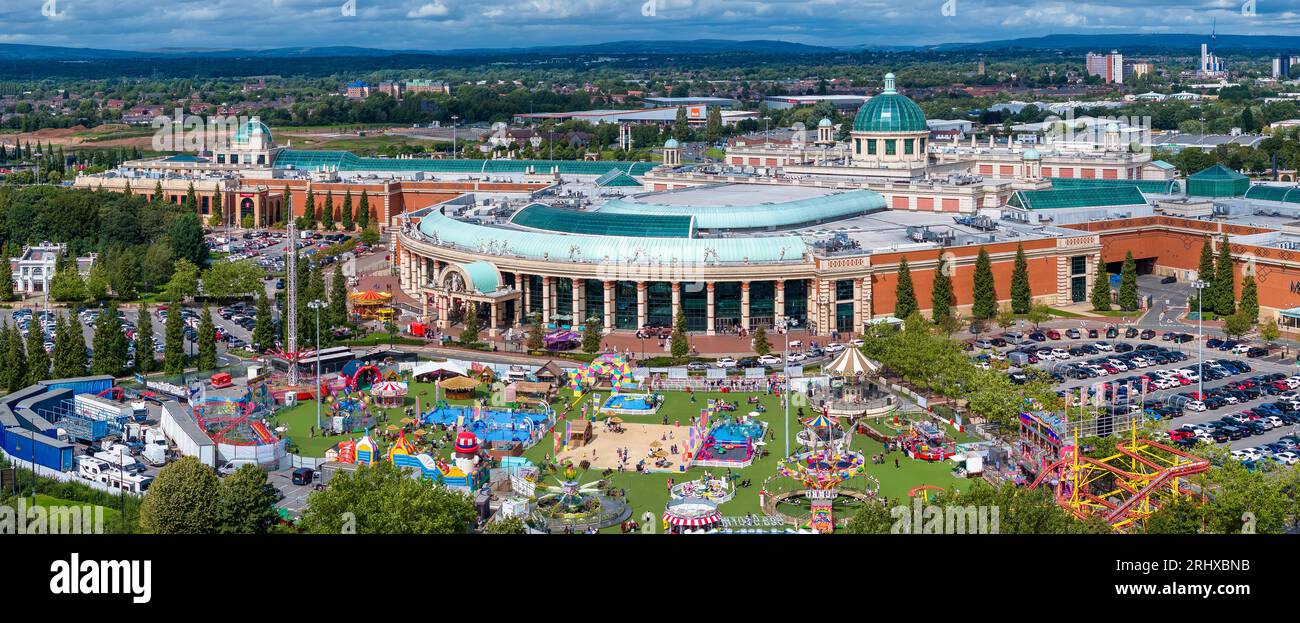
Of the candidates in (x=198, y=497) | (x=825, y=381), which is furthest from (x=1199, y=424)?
(x=198, y=497)

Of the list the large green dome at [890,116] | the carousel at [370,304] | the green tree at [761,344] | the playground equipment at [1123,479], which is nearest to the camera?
the playground equipment at [1123,479]

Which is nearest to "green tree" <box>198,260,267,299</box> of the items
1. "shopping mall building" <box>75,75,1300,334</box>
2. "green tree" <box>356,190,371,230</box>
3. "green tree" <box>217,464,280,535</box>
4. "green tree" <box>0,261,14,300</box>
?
"shopping mall building" <box>75,75,1300,334</box>

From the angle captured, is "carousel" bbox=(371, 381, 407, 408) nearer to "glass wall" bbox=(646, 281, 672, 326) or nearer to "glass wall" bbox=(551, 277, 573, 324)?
"glass wall" bbox=(551, 277, 573, 324)

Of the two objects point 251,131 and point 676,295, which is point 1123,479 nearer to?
point 676,295

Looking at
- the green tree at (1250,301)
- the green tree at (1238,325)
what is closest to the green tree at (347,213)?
the green tree at (1250,301)

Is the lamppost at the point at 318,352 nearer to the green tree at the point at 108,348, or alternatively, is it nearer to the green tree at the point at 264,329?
the green tree at the point at 264,329

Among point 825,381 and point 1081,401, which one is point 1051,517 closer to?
point 1081,401

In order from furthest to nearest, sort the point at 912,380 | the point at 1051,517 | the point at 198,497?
the point at 912,380
the point at 198,497
the point at 1051,517

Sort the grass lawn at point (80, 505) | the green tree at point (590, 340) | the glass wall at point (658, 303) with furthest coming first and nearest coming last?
1. the glass wall at point (658, 303)
2. the green tree at point (590, 340)
3. the grass lawn at point (80, 505)
